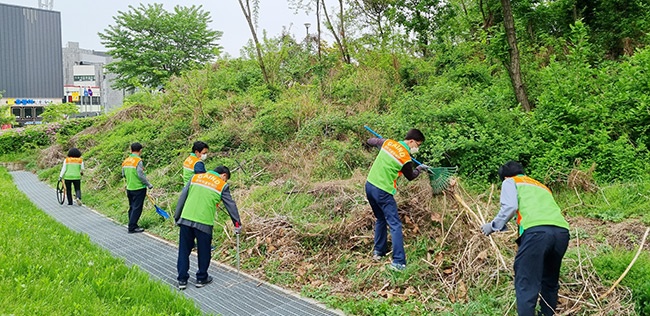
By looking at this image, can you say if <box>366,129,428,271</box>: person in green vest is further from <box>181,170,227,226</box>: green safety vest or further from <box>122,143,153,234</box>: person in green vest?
<box>122,143,153,234</box>: person in green vest

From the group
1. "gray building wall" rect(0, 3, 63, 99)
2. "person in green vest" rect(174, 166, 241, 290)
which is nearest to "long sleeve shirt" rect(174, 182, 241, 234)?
"person in green vest" rect(174, 166, 241, 290)

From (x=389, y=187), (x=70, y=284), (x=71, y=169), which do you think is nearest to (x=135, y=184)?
(x=70, y=284)

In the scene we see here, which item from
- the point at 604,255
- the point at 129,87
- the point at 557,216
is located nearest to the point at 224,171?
the point at 557,216

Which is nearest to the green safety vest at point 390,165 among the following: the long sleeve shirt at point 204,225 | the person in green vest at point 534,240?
the person in green vest at point 534,240

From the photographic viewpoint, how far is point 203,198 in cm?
506

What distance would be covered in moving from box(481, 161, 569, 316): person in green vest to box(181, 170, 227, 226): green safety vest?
325cm

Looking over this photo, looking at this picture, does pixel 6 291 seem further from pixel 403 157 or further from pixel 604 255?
pixel 604 255

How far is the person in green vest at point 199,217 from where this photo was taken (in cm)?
502

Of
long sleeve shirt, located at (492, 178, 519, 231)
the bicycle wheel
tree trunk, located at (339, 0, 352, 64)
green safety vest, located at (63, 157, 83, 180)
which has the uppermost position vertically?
tree trunk, located at (339, 0, 352, 64)

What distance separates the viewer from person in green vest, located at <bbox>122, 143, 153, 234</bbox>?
25.0 ft

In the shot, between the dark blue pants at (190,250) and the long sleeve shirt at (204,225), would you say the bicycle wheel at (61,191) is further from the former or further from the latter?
the dark blue pants at (190,250)

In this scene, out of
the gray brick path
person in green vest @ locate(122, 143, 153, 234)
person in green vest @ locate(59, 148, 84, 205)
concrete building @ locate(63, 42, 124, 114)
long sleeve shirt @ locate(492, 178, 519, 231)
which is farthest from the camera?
concrete building @ locate(63, 42, 124, 114)

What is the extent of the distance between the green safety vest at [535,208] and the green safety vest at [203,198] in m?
3.43

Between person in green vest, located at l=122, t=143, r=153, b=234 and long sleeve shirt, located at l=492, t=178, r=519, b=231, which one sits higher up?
long sleeve shirt, located at l=492, t=178, r=519, b=231
